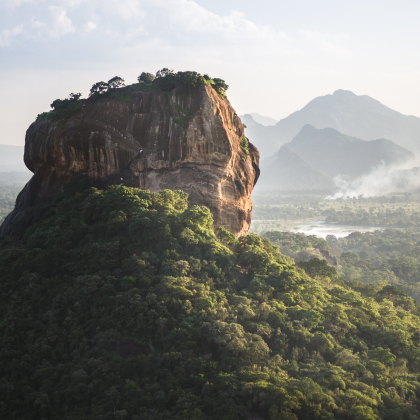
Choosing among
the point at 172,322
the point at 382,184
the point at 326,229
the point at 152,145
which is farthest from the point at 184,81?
the point at 382,184

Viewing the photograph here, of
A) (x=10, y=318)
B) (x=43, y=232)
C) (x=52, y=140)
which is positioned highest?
(x=52, y=140)

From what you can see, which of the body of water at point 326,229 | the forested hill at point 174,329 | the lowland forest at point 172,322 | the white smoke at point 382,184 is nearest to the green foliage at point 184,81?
the lowland forest at point 172,322

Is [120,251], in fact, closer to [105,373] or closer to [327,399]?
[105,373]

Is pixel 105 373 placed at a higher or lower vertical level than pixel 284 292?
lower

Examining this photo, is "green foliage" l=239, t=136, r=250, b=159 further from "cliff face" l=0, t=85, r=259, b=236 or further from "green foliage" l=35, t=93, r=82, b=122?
"green foliage" l=35, t=93, r=82, b=122

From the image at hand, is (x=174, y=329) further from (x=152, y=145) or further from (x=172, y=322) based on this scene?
(x=152, y=145)

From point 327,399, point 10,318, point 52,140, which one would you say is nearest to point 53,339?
point 10,318

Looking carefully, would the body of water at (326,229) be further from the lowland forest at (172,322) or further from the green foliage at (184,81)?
the green foliage at (184,81)

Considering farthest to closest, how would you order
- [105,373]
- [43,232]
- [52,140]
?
[52,140] → [43,232] → [105,373]
